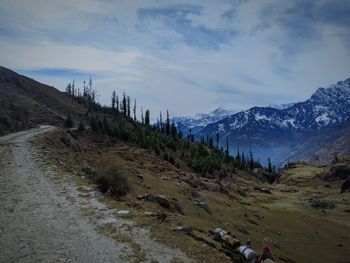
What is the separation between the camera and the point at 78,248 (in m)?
17.6

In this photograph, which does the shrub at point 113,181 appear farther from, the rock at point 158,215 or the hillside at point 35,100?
the hillside at point 35,100

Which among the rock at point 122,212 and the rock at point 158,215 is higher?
the rock at point 122,212

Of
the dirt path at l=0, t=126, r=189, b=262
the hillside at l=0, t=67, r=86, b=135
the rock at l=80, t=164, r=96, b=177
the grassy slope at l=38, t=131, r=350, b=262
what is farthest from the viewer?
the hillside at l=0, t=67, r=86, b=135

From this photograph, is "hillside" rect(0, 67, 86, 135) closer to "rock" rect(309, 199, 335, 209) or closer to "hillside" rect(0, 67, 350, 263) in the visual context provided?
"hillside" rect(0, 67, 350, 263)

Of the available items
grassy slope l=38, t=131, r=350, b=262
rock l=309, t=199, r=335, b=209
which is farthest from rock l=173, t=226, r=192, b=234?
rock l=309, t=199, r=335, b=209

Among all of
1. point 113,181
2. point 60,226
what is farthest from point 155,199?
point 60,226

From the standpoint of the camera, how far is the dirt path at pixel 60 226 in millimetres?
16922

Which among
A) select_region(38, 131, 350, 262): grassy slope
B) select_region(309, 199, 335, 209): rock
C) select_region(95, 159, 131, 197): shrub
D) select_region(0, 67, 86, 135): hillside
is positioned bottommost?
select_region(309, 199, 335, 209): rock

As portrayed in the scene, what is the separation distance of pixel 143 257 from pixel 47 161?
2524cm

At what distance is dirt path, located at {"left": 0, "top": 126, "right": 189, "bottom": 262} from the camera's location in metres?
16.9

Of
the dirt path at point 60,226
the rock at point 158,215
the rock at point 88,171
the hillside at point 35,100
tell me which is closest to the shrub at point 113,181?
the dirt path at point 60,226

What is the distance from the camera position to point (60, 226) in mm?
20516

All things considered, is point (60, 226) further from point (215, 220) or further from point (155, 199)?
point (215, 220)

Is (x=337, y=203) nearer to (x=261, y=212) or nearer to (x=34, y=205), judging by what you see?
(x=261, y=212)
